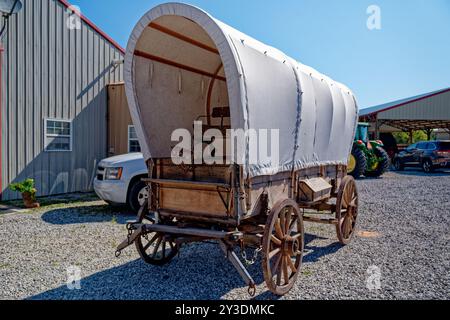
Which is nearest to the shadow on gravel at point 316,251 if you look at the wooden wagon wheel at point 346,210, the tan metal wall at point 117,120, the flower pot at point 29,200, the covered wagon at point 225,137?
the wooden wagon wheel at point 346,210

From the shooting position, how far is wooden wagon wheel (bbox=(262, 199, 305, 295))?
3.66m

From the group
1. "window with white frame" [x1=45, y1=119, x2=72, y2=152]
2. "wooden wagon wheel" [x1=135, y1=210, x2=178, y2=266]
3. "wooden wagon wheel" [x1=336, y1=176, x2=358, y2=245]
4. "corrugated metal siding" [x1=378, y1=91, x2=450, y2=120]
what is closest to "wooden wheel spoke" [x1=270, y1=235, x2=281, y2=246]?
"wooden wagon wheel" [x1=135, y1=210, x2=178, y2=266]

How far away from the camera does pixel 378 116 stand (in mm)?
24750

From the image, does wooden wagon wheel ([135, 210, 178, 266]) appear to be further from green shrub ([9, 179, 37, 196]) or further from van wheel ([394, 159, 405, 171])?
van wheel ([394, 159, 405, 171])

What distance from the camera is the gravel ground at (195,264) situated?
399 cm

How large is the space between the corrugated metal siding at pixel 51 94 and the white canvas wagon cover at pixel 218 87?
Result: 6.22m

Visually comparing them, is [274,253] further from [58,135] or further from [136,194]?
[58,135]

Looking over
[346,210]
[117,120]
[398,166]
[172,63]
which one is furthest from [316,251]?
[398,166]

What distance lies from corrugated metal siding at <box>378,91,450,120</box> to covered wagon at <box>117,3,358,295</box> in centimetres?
2163

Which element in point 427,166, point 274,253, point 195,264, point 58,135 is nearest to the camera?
point 274,253

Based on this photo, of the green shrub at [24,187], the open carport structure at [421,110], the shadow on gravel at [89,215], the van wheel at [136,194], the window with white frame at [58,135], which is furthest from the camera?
the open carport structure at [421,110]

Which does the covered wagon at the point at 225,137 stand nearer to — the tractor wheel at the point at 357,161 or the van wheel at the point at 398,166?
the tractor wheel at the point at 357,161

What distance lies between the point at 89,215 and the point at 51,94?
4.24 metres

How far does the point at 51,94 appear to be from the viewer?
33.5 ft
